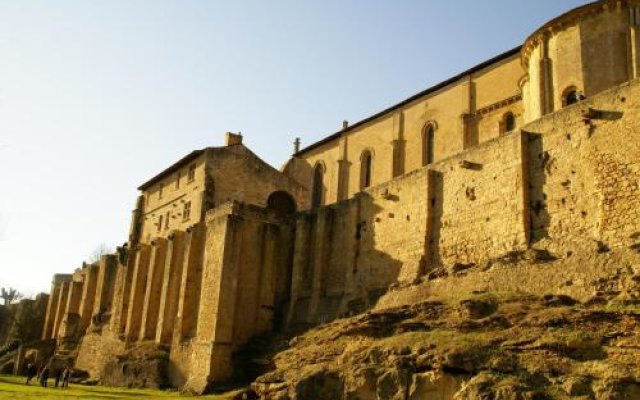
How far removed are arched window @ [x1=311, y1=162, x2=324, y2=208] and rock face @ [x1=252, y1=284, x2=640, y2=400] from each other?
24.0m

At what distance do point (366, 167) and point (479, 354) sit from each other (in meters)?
26.5

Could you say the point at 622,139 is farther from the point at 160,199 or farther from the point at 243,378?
the point at 160,199

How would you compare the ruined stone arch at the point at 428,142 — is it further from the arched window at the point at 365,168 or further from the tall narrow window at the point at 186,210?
the tall narrow window at the point at 186,210

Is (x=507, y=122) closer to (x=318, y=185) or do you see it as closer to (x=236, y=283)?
(x=236, y=283)

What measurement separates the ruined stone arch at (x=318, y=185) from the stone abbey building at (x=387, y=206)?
5.8 inches

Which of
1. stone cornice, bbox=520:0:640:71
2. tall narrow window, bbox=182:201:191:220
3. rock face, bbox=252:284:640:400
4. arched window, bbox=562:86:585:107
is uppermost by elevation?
stone cornice, bbox=520:0:640:71

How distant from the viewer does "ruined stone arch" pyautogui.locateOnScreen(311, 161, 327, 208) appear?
45406mm

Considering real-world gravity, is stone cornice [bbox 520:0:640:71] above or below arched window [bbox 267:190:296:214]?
above

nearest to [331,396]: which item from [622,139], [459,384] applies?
[459,384]

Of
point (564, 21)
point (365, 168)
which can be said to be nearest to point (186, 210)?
point (365, 168)

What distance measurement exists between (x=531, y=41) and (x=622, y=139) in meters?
10.5

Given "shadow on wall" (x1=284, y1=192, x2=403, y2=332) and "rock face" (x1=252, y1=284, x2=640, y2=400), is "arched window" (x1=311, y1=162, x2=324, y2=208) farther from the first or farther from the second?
"rock face" (x1=252, y1=284, x2=640, y2=400)

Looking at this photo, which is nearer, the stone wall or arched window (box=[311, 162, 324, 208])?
the stone wall

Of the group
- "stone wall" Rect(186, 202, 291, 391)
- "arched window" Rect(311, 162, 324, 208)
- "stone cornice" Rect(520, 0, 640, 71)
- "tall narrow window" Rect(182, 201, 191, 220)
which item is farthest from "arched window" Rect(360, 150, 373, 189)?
"stone cornice" Rect(520, 0, 640, 71)
